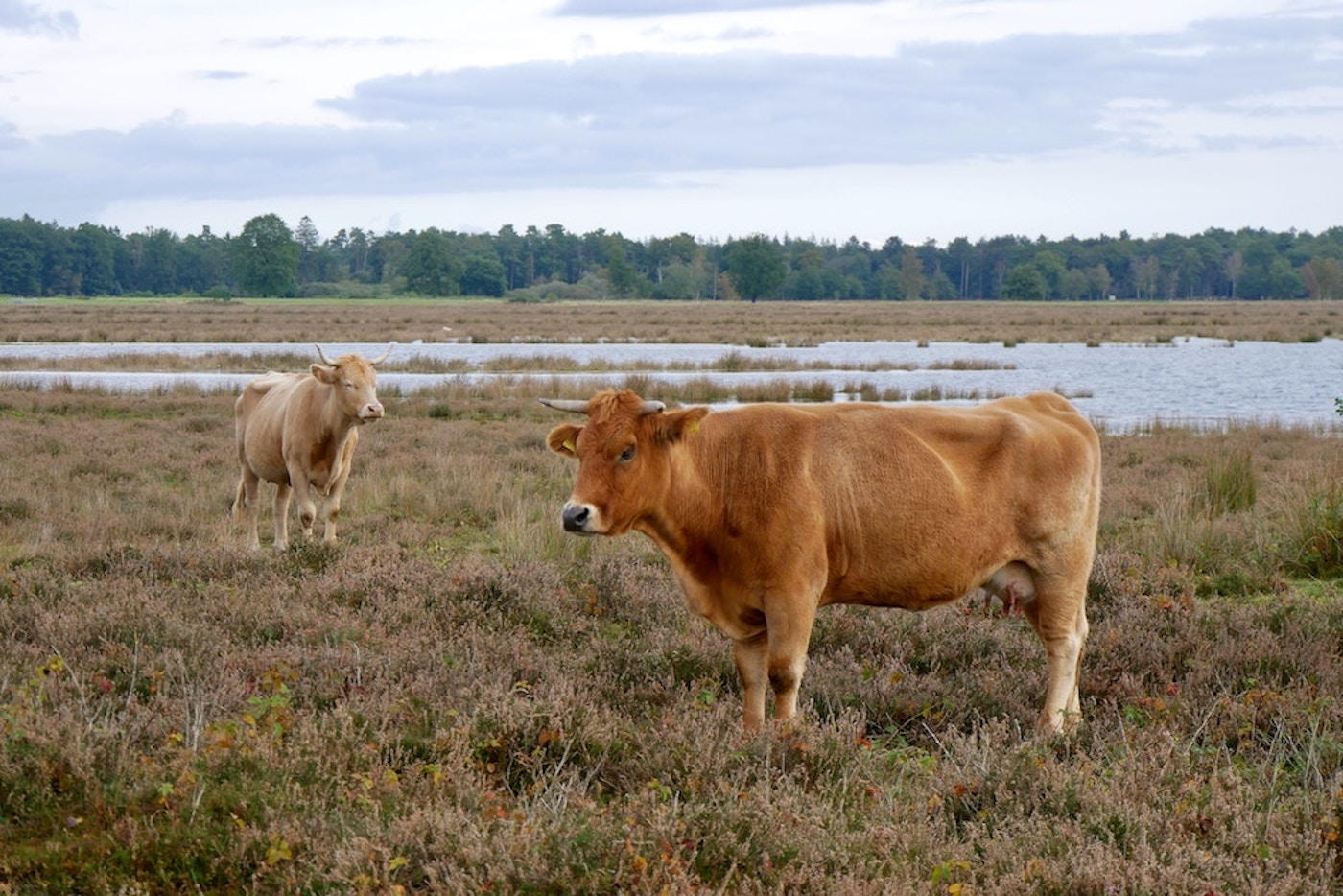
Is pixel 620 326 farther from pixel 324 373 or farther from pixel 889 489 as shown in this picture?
pixel 889 489

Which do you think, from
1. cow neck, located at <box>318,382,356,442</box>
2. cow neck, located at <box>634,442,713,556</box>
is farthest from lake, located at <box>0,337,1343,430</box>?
cow neck, located at <box>634,442,713,556</box>

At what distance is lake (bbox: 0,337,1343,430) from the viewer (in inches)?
1218

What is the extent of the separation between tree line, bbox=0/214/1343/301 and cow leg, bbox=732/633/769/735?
5443 inches

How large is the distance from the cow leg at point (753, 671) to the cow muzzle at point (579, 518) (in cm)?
109

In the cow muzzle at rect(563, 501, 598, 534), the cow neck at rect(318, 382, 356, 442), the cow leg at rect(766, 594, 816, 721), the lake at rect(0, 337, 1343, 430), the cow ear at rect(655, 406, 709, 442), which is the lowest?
the lake at rect(0, 337, 1343, 430)

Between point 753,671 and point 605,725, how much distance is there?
0.93 meters

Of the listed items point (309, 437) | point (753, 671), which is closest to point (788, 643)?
point (753, 671)

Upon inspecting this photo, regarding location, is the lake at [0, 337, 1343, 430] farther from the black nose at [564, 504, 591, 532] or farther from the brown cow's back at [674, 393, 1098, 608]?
the black nose at [564, 504, 591, 532]

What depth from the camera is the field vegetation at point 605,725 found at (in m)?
4.38

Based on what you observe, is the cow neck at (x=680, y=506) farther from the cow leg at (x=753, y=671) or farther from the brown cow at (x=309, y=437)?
the brown cow at (x=309, y=437)

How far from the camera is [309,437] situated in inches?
504

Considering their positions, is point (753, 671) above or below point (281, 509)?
above

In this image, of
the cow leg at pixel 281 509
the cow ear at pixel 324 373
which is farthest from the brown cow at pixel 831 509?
the cow leg at pixel 281 509

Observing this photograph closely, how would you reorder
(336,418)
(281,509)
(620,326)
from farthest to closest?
1. (620,326)
2. (281,509)
3. (336,418)
